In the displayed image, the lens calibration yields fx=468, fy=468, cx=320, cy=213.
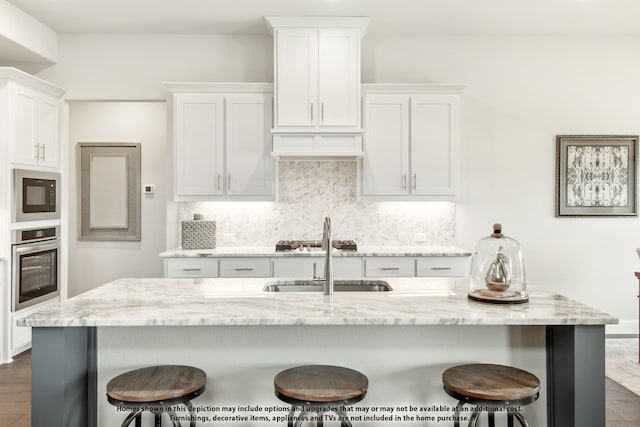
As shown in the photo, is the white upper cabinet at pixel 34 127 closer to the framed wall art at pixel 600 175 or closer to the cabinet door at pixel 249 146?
the cabinet door at pixel 249 146

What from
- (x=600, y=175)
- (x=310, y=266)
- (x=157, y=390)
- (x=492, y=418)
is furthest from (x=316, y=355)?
(x=600, y=175)

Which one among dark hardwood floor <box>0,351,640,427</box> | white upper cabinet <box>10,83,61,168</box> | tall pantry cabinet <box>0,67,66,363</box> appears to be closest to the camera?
Result: dark hardwood floor <box>0,351,640,427</box>

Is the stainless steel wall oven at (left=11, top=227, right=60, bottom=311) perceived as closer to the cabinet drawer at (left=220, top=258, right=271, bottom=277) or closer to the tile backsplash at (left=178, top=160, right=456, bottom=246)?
the tile backsplash at (left=178, top=160, right=456, bottom=246)

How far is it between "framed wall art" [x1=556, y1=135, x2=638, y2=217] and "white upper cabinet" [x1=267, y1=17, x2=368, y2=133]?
2.20m

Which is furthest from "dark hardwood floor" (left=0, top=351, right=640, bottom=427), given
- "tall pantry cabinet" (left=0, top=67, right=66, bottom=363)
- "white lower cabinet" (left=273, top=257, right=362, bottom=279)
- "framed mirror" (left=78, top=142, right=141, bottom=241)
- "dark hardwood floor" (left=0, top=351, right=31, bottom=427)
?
"framed mirror" (left=78, top=142, right=141, bottom=241)

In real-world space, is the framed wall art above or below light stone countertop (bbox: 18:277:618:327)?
above

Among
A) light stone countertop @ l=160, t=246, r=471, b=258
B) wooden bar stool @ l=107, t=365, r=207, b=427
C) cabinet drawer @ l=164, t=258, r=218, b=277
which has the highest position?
light stone countertop @ l=160, t=246, r=471, b=258

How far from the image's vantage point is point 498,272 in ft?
6.89

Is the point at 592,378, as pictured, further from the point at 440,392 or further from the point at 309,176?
the point at 309,176

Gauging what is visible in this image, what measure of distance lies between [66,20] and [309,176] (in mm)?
2632

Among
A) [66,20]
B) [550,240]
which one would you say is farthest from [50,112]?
[550,240]

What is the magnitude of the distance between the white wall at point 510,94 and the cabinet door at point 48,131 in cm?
26

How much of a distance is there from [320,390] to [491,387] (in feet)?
2.12

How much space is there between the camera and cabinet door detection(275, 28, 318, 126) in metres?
4.11
